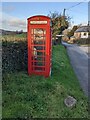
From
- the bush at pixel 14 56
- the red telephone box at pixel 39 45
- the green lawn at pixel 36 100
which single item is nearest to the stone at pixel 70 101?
the green lawn at pixel 36 100

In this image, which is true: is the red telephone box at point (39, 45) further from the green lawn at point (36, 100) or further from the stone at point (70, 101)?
the stone at point (70, 101)

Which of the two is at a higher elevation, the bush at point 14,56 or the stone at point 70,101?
the bush at point 14,56

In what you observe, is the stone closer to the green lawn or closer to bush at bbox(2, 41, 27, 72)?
the green lawn

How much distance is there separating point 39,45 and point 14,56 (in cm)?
110

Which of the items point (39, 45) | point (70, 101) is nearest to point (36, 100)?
point (70, 101)

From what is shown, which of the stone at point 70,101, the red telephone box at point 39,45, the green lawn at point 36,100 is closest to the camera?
the green lawn at point 36,100

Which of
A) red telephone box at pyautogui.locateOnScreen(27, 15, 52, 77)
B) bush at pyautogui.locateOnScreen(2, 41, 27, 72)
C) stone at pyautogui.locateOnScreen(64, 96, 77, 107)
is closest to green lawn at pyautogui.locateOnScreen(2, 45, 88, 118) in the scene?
stone at pyautogui.locateOnScreen(64, 96, 77, 107)

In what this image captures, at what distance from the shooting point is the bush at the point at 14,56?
605 cm

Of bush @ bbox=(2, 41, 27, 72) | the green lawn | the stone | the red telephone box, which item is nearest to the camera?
the green lawn

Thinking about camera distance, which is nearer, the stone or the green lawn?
the green lawn

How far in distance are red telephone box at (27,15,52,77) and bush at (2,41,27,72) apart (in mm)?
309

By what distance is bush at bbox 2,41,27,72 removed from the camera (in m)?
6.05

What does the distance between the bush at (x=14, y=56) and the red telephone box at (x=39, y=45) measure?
31cm

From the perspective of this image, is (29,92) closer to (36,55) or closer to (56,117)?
(56,117)
